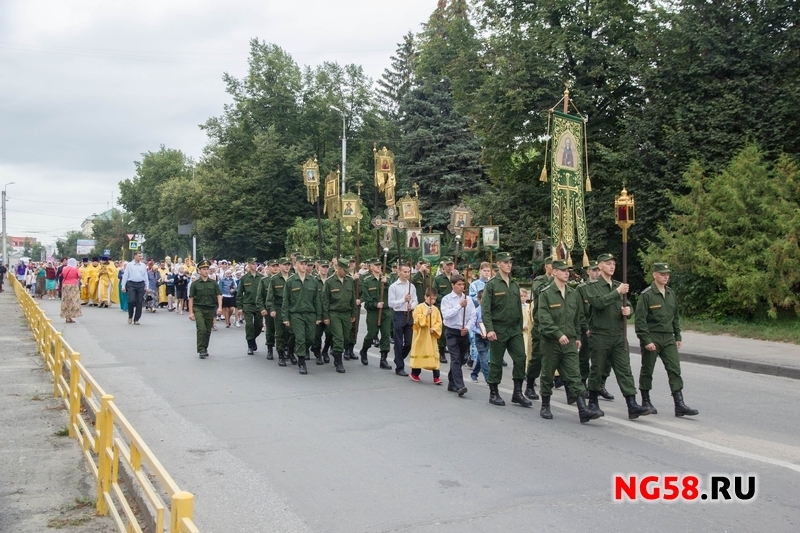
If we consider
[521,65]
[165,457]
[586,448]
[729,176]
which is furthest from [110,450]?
[521,65]

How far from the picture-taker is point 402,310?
12.1 metres

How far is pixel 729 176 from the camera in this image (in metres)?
18.8

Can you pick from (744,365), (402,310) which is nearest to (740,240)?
(744,365)

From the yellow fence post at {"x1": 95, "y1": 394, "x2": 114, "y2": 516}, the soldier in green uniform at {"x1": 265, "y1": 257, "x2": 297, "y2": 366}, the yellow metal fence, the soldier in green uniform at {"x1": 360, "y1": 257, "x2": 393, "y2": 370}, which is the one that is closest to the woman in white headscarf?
the soldier in green uniform at {"x1": 265, "y1": 257, "x2": 297, "y2": 366}

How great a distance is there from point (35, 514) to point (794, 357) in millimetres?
13081

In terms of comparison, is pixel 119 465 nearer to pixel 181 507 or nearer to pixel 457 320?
pixel 181 507

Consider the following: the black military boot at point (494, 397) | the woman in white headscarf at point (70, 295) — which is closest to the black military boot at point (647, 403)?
the black military boot at point (494, 397)

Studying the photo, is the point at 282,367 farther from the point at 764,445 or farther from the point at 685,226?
the point at 685,226

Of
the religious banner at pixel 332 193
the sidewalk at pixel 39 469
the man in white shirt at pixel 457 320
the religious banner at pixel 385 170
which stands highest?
the religious banner at pixel 385 170

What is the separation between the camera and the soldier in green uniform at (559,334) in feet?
28.0

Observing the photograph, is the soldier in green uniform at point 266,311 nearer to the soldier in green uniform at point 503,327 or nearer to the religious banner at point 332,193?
the religious banner at point 332,193

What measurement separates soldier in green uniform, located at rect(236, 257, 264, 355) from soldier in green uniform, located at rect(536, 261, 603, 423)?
7.16 metres

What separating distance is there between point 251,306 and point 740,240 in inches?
473

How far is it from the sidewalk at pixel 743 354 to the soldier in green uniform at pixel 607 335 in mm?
5385
